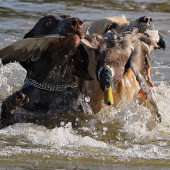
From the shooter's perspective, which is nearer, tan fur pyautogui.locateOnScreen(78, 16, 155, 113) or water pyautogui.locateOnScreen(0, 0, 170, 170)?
water pyautogui.locateOnScreen(0, 0, 170, 170)

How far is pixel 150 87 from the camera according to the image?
14.3ft

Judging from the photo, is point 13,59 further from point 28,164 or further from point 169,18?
point 169,18

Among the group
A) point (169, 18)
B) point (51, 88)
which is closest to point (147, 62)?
point (51, 88)

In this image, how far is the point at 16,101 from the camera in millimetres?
4016

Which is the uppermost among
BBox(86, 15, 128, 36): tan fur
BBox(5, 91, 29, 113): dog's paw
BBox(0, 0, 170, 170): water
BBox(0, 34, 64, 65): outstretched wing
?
BBox(86, 15, 128, 36): tan fur

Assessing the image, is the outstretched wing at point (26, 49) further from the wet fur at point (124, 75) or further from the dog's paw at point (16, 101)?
the wet fur at point (124, 75)

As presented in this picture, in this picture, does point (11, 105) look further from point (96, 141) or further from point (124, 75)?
point (124, 75)

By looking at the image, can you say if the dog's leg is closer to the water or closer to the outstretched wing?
the water

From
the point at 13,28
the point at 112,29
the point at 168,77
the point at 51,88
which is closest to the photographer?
the point at 51,88

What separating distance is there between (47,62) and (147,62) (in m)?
0.99

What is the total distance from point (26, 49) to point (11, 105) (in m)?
0.53

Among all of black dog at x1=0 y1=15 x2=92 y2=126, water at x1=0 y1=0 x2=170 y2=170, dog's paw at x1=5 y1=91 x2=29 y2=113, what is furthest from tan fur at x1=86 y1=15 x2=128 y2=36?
dog's paw at x1=5 y1=91 x2=29 y2=113

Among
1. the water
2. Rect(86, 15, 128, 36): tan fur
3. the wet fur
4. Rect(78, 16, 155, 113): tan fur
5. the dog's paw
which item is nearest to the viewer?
the water

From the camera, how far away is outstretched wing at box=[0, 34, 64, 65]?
13.2 feet
